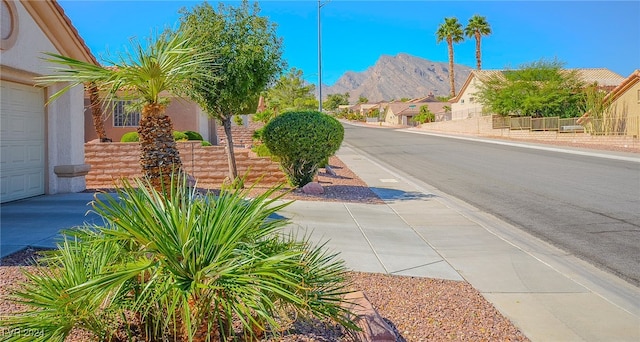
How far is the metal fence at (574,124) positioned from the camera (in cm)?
3210

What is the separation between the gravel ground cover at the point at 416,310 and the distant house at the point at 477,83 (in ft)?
150

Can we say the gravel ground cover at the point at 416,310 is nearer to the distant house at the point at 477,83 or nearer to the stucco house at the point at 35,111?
the stucco house at the point at 35,111

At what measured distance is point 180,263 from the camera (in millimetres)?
2910

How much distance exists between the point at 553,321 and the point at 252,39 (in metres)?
9.53

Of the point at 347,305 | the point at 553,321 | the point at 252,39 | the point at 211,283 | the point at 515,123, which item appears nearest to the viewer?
the point at 211,283

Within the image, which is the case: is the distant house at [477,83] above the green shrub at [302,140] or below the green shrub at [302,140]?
above

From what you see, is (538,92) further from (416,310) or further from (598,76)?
(416,310)

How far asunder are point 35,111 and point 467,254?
867 cm

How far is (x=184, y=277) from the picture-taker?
2846 mm

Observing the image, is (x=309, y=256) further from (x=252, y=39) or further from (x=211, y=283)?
(x=252, y=39)

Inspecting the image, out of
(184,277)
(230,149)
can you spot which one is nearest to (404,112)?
(230,149)

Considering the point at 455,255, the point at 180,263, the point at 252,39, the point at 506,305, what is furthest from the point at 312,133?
the point at 180,263

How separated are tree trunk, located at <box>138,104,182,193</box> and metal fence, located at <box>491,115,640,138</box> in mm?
33802

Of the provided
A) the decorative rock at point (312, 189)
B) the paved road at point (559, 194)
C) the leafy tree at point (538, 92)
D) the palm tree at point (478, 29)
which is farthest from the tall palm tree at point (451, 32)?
the decorative rock at point (312, 189)
